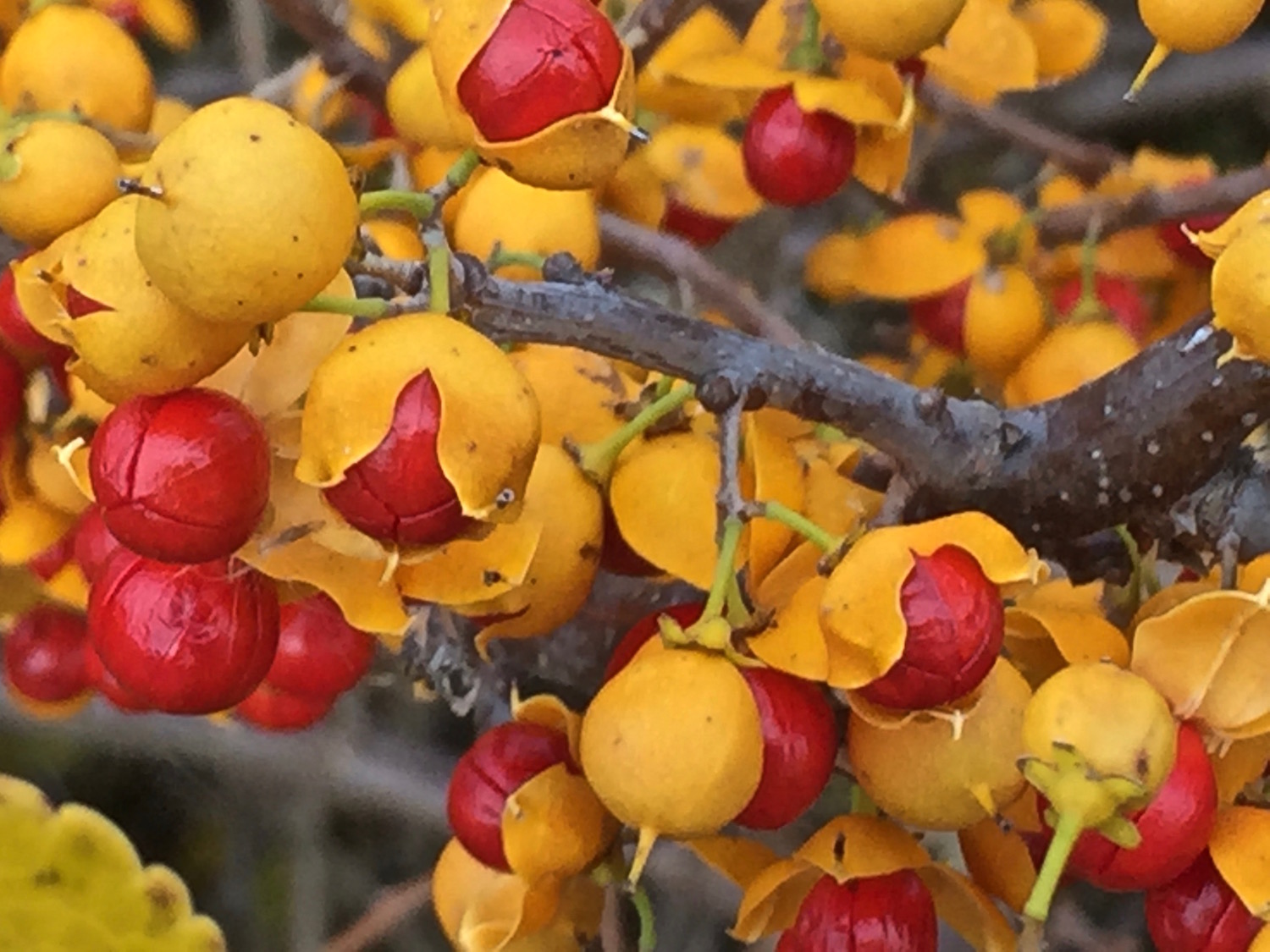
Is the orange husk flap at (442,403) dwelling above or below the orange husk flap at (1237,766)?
above

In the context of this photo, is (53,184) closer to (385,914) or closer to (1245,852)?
(1245,852)

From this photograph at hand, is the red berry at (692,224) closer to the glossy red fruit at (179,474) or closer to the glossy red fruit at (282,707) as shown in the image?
the glossy red fruit at (282,707)

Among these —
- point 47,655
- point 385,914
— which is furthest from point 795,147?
point 385,914

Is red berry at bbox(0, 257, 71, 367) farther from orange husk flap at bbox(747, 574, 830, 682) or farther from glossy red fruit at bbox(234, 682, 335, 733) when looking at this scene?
orange husk flap at bbox(747, 574, 830, 682)

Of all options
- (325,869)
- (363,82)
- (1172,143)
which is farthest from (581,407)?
(1172,143)

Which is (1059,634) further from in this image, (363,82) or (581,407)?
(363,82)

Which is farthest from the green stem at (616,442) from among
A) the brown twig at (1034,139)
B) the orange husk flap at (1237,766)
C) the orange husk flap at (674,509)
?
the brown twig at (1034,139)
